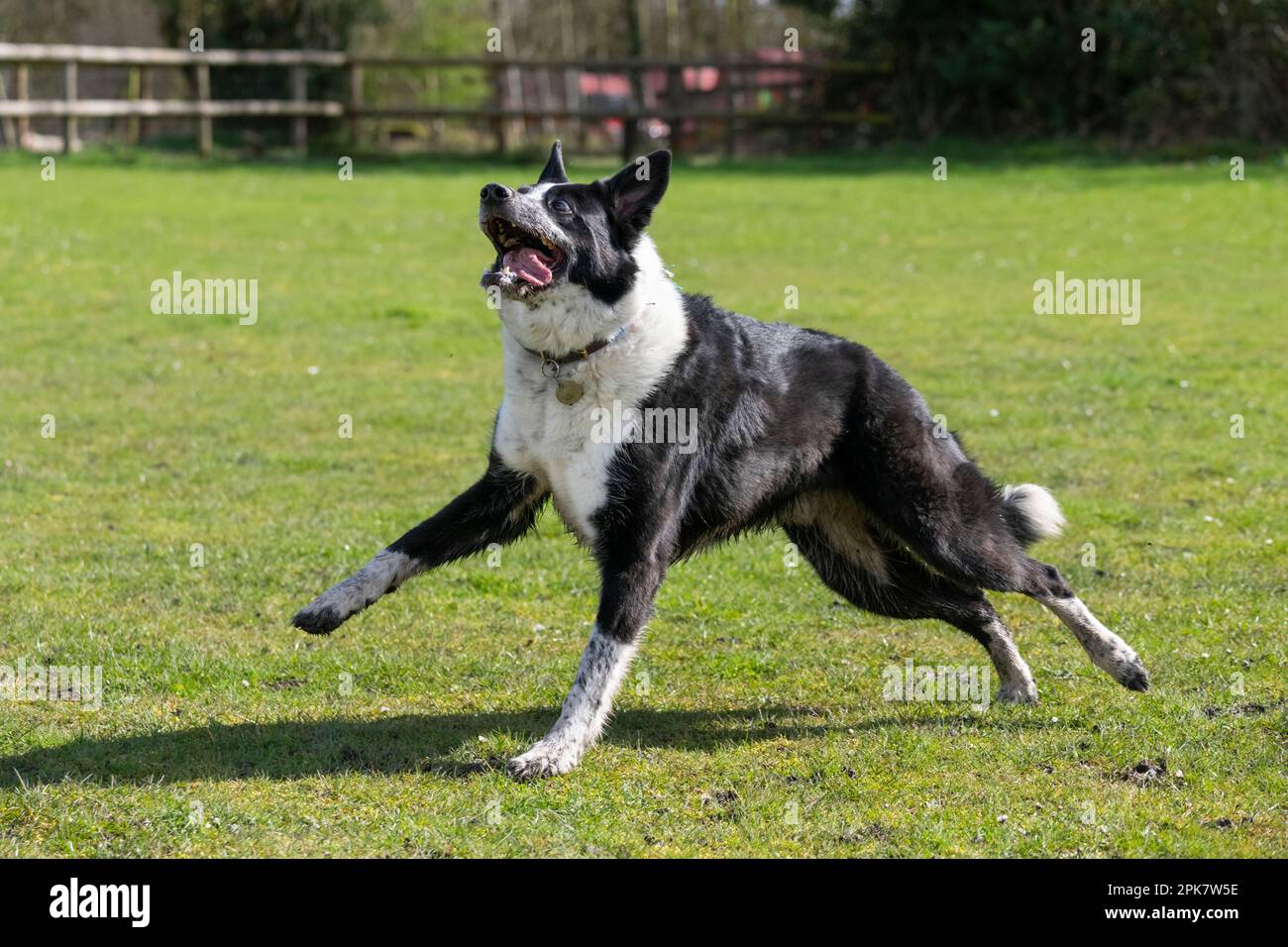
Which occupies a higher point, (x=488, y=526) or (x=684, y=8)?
(x=684, y=8)

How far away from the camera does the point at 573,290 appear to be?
527 centimetres

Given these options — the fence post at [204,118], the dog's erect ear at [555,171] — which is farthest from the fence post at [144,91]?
the dog's erect ear at [555,171]

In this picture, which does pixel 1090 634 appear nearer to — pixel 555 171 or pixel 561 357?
pixel 561 357

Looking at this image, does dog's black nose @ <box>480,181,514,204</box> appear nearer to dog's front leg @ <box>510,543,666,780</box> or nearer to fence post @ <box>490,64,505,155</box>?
dog's front leg @ <box>510,543,666,780</box>

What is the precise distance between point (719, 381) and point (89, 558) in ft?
11.5

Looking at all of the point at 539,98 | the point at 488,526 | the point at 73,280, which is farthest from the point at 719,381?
the point at 539,98

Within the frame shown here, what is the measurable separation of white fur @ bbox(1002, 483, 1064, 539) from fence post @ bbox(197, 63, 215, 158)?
2399cm

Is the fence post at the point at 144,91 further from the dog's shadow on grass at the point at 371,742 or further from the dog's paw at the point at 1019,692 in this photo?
the dog's paw at the point at 1019,692

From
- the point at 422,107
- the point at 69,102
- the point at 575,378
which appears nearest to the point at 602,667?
the point at 575,378

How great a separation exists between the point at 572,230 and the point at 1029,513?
6.96 ft

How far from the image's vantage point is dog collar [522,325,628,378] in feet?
17.3

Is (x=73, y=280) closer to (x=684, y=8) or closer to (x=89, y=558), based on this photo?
(x=89, y=558)

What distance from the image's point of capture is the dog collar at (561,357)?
5273 mm

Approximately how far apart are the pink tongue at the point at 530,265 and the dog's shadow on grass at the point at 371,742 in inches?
61.0
